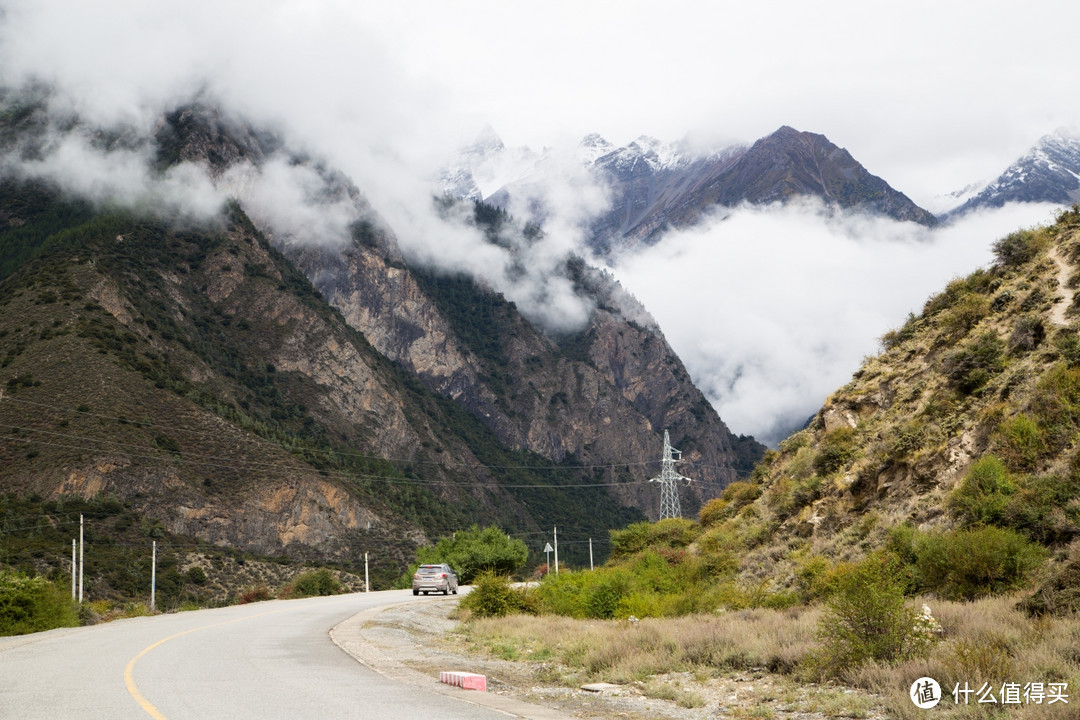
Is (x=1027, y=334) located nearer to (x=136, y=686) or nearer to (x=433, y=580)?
(x=136, y=686)

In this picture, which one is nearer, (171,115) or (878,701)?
(878,701)

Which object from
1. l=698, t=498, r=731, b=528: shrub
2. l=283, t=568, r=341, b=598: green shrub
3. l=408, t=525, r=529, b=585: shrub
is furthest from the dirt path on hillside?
l=283, t=568, r=341, b=598: green shrub

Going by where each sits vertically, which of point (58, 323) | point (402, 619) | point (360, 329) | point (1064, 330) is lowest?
point (402, 619)

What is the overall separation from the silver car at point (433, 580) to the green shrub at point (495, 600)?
17.1 m

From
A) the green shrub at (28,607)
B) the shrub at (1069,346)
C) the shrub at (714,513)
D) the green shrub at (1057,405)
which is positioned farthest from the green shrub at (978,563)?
the green shrub at (28,607)

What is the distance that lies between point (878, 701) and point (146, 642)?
1684cm

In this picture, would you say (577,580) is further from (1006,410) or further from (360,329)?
(360,329)

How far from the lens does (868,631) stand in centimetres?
1195

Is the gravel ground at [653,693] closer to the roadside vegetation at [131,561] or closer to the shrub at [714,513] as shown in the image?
the shrub at [714,513]

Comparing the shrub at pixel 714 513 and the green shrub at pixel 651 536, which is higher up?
the shrub at pixel 714 513

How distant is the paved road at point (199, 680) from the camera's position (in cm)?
999

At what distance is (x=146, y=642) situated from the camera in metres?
19.7

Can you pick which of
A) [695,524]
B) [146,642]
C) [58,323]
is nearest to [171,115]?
[58,323]

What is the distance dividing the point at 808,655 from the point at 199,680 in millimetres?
9387
